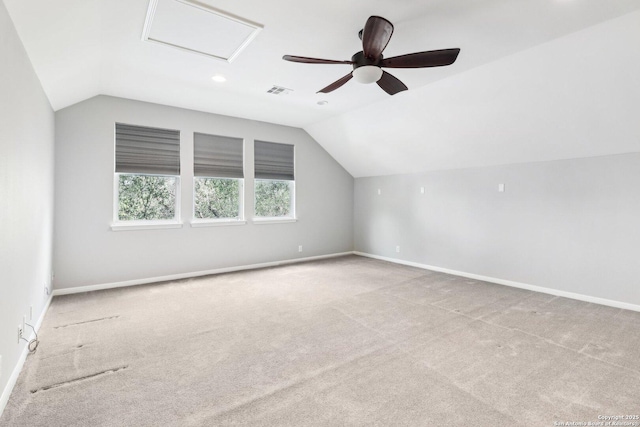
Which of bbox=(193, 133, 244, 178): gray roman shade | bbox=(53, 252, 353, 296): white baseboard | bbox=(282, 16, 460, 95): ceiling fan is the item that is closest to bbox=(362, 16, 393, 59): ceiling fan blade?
bbox=(282, 16, 460, 95): ceiling fan

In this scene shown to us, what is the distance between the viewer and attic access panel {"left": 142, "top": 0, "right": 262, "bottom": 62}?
7.91 feet

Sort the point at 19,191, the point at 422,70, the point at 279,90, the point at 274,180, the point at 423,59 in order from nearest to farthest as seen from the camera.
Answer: the point at 19,191 < the point at 423,59 < the point at 422,70 < the point at 279,90 < the point at 274,180

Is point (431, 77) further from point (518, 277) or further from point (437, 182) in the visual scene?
point (518, 277)

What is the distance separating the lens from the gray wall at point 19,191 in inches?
76.9

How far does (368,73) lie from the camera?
8.65ft

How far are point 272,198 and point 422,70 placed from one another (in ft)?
12.0

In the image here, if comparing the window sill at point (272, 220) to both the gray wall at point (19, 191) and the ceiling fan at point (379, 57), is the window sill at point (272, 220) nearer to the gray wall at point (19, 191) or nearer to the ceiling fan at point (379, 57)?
the gray wall at point (19, 191)

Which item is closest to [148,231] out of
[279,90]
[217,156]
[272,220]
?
[217,156]

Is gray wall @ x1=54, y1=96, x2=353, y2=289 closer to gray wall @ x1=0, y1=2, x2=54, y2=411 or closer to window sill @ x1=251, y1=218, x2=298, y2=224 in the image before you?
window sill @ x1=251, y1=218, x2=298, y2=224

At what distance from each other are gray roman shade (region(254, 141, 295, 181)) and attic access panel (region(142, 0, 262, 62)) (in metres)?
2.79

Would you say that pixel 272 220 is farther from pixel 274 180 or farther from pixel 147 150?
pixel 147 150

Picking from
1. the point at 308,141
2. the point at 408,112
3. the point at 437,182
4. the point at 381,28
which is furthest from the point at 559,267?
the point at 308,141

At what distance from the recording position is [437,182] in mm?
5645

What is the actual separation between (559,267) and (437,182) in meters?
2.23
